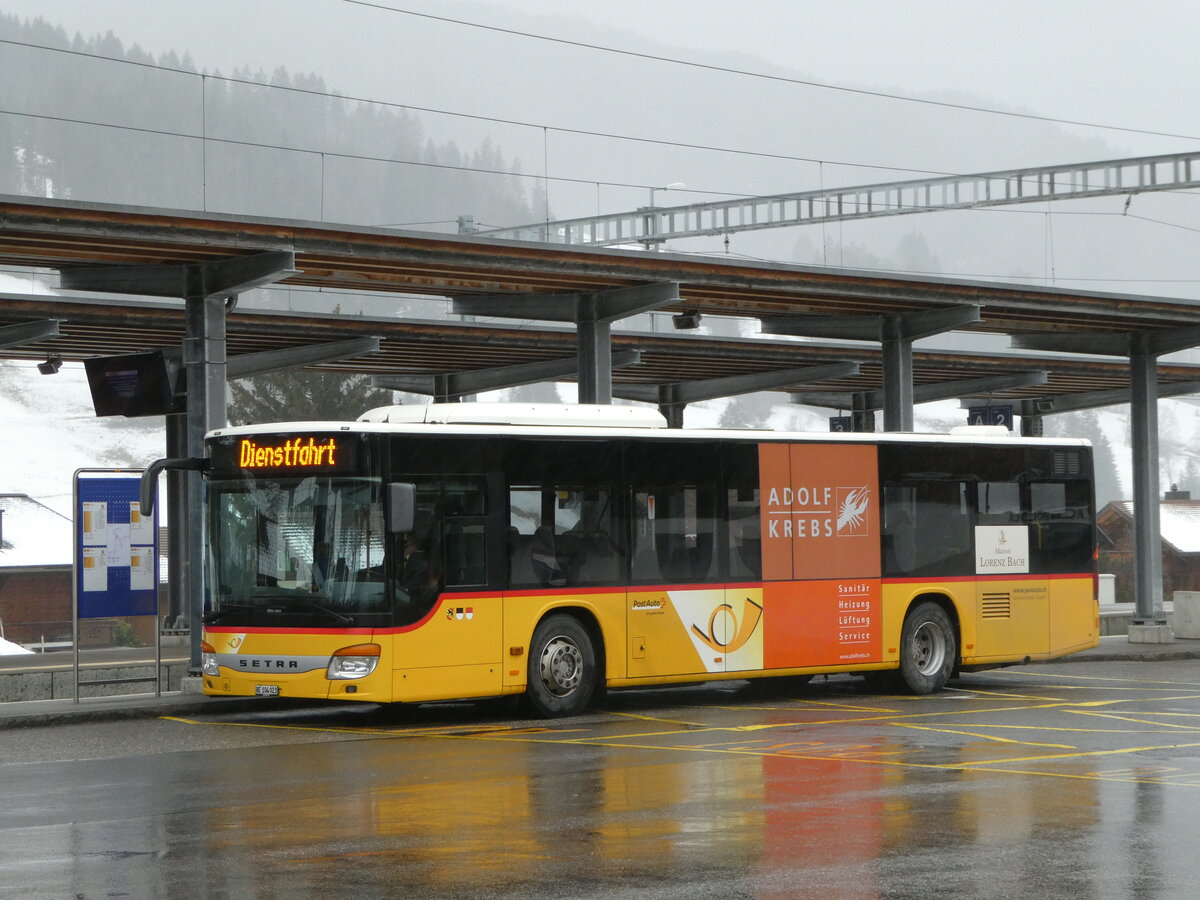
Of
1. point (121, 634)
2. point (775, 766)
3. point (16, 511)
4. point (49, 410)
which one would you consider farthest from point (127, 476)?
point (49, 410)

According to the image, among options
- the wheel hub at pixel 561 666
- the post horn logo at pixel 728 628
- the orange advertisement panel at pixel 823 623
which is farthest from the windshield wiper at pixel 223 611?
the orange advertisement panel at pixel 823 623

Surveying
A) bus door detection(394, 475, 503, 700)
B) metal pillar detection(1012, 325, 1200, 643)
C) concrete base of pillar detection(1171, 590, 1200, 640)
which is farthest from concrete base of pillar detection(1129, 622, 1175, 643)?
bus door detection(394, 475, 503, 700)

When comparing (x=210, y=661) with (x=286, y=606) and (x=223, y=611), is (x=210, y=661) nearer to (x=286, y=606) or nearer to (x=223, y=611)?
(x=223, y=611)

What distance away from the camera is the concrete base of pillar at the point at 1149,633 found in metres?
29.9

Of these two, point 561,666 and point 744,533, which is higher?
point 744,533

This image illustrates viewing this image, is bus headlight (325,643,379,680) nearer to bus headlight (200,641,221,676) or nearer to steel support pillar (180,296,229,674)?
bus headlight (200,641,221,676)

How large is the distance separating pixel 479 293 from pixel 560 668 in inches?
360

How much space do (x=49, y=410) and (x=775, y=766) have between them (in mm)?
173514

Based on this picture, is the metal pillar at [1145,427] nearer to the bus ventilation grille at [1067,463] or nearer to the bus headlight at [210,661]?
the bus ventilation grille at [1067,463]

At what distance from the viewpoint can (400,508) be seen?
52.7 ft

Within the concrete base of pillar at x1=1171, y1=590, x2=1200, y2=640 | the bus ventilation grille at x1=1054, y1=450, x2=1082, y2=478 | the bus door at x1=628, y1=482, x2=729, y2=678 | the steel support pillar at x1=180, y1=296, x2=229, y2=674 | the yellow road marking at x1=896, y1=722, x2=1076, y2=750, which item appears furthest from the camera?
the concrete base of pillar at x1=1171, y1=590, x2=1200, y2=640

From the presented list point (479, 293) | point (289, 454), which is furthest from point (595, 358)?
point (289, 454)

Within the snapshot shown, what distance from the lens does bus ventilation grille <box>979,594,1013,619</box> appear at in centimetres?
2119

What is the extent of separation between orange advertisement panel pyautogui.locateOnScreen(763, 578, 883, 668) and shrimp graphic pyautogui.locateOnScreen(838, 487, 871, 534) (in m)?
0.62
